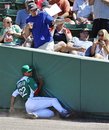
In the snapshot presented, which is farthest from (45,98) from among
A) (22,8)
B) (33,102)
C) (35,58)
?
(22,8)

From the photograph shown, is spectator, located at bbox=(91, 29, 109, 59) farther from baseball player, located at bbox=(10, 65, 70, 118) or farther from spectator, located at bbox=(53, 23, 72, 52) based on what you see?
baseball player, located at bbox=(10, 65, 70, 118)

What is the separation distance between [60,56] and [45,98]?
0.89 m

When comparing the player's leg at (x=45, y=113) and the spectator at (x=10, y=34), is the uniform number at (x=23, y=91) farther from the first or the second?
the spectator at (x=10, y=34)

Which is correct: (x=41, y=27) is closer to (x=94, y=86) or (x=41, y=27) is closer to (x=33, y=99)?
(x=33, y=99)

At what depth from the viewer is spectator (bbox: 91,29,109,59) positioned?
969 centimetres

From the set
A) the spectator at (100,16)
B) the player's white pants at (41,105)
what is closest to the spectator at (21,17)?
the spectator at (100,16)

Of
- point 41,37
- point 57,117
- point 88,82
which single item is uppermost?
point 41,37

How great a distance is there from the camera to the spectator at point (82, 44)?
1024 centimetres

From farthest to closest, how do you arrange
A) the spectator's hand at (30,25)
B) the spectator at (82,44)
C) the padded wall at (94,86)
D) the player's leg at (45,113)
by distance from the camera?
the spectator at (82,44), the spectator's hand at (30,25), the player's leg at (45,113), the padded wall at (94,86)

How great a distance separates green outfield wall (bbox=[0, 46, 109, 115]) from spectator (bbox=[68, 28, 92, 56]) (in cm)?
94

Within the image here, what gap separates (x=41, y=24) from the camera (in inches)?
394

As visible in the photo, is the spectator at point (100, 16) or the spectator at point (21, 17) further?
the spectator at point (21, 17)

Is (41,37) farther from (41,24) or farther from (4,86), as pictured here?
(4,86)

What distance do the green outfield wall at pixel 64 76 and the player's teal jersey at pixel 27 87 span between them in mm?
269
